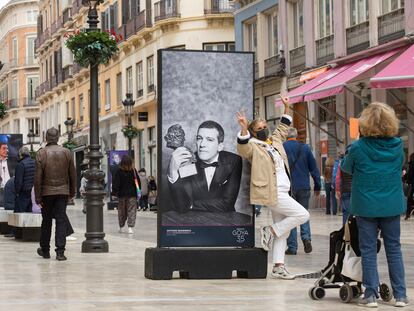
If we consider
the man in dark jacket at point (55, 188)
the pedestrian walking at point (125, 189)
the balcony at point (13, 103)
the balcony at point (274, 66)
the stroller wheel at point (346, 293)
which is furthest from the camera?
the balcony at point (13, 103)

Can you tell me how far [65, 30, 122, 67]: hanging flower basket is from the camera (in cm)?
1778

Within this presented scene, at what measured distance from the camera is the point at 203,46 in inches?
1807

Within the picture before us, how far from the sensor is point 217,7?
46.2 meters

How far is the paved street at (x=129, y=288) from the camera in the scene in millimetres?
9555

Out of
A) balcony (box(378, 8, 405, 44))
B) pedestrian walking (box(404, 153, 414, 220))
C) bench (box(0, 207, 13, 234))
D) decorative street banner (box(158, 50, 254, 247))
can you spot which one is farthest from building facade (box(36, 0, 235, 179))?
decorative street banner (box(158, 50, 254, 247))

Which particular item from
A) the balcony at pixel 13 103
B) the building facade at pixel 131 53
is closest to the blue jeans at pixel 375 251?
the building facade at pixel 131 53

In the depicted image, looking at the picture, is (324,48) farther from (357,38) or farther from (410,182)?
(410,182)

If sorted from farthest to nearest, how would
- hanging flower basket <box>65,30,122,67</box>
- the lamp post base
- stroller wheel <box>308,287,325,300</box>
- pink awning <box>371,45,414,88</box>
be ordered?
pink awning <box>371,45,414,88</box>
hanging flower basket <box>65,30,122,67</box>
the lamp post base
stroller wheel <box>308,287,325,300</box>

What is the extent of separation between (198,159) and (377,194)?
2.94 m

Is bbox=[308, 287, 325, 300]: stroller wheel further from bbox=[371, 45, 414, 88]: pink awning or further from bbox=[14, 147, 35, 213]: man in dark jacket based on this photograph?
bbox=[371, 45, 414, 88]: pink awning

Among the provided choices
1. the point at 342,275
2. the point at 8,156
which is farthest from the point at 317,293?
the point at 8,156

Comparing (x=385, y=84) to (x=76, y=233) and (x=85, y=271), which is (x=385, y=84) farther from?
(x=85, y=271)

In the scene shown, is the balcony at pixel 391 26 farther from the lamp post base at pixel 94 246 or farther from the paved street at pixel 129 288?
the lamp post base at pixel 94 246

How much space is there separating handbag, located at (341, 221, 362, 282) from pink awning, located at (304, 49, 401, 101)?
17.5 meters
